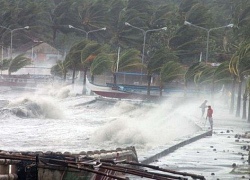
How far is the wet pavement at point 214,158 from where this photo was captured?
19953mm

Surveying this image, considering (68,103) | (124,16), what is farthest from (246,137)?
(124,16)

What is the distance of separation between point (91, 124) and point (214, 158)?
27380mm

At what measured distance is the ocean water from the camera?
34.3m

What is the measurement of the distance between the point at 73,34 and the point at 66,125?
99.8m

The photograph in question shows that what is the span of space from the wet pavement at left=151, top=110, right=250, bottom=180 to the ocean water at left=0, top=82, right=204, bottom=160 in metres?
1.22

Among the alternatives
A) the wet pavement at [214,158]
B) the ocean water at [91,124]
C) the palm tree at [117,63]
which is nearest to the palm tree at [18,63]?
the palm tree at [117,63]

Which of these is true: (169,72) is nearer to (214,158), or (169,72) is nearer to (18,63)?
(18,63)

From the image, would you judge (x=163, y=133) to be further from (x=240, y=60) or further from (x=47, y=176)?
(x=47, y=176)

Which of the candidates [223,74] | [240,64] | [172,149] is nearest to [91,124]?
[240,64]

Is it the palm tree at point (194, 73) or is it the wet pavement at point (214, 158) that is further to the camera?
the palm tree at point (194, 73)

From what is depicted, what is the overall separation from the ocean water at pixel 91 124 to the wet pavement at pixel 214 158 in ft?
3.99

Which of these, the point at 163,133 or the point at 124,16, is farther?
the point at 124,16

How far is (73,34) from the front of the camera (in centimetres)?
14812

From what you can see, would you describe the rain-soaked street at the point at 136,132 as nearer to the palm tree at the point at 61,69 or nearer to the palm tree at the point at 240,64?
the palm tree at the point at 240,64
